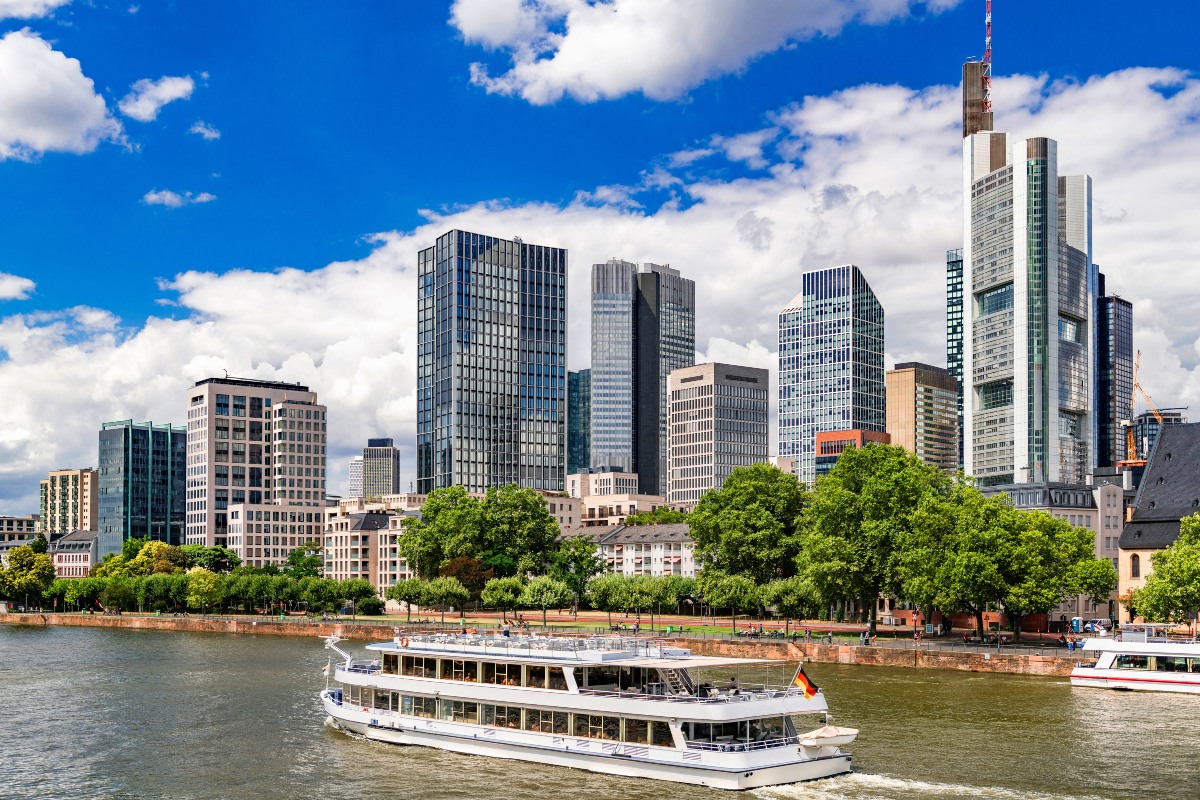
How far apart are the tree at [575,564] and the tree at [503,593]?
16.4 metres

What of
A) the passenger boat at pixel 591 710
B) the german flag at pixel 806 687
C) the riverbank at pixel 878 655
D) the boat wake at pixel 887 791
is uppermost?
the german flag at pixel 806 687

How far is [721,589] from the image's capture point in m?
143

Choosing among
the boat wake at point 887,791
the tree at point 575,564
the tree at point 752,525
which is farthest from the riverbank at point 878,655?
the boat wake at point 887,791

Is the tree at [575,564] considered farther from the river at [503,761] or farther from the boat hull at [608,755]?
the boat hull at [608,755]

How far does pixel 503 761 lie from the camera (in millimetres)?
63250

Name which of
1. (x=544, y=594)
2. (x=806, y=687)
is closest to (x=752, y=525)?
(x=544, y=594)

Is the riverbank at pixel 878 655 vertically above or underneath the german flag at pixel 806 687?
underneath

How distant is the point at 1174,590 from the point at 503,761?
61859 mm

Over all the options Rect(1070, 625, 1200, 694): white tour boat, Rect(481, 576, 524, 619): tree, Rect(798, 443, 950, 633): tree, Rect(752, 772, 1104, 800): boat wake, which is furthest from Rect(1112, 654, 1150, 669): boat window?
Rect(481, 576, 524, 619): tree

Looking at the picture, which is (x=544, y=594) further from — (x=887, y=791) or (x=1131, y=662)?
(x=887, y=791)

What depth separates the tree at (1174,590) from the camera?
98562 mm

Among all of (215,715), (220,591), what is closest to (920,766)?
(215,715)

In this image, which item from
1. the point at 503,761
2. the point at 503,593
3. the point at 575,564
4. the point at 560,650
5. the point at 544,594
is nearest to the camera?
the point at 503,761

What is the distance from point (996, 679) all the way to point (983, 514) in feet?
62.3
